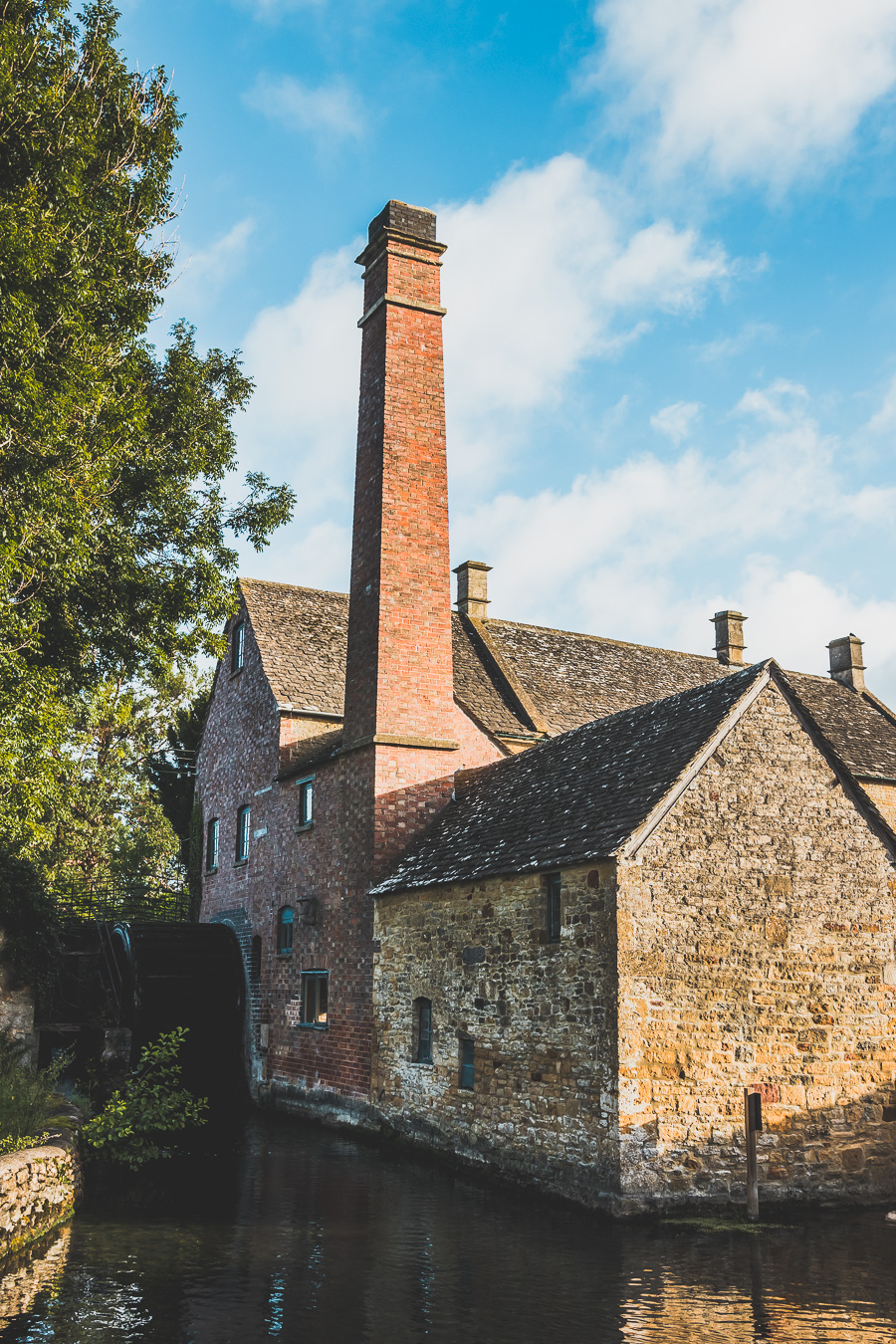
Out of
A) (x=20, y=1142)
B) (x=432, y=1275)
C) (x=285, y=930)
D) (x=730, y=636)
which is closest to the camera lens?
(x=432, y=1275)

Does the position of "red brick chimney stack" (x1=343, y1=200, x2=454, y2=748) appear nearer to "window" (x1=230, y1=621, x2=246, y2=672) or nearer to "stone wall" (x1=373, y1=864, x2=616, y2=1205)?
"stone wall" (x1=373, y1=864, x2=616, y2=1205)

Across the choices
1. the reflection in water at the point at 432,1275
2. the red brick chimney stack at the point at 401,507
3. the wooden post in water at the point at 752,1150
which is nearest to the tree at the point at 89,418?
the red brick chimney stack at the point at 401,507

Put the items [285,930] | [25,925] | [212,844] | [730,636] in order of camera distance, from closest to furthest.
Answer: [25,925], [285,930], [212,844], [730,636]

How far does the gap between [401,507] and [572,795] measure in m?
6.53

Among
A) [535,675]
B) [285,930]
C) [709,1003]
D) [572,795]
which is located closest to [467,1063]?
[572,795]

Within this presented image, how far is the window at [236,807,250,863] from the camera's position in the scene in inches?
878

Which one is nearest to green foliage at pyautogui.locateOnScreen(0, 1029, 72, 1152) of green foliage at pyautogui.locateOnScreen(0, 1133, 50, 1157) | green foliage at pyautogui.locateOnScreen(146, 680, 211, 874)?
green foliage at pyautogui.locateOnScreen(0, 1133, 50, 1157)

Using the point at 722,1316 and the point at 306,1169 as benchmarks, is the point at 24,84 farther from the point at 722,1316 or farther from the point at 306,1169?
the point at 722,1316

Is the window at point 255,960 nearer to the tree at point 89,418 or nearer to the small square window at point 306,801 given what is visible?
the small square window at point 306,801

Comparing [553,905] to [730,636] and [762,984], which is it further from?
[730,636]

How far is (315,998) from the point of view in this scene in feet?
58.6

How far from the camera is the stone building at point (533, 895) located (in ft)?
34.6

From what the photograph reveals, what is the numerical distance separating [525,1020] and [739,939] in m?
2.54

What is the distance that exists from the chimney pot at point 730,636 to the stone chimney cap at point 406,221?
15.4 metres
